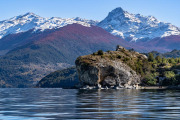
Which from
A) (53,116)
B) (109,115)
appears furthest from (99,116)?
(53,116)

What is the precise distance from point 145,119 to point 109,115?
6.86m

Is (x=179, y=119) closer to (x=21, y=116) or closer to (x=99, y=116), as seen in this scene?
(x=99, y=116)

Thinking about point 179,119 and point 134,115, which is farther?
point 134,115

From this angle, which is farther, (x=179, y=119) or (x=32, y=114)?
(x=32, y=114)

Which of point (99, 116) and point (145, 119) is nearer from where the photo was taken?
point (145, 119)

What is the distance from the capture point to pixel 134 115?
189 ft

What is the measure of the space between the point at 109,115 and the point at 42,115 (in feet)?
31.5

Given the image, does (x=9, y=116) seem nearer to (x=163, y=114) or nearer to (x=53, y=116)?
(x=53, y=116)

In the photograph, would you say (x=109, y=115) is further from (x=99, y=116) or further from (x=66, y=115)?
(x=66, y=115)

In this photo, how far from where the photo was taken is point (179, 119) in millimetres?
52344

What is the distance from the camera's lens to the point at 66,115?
193 feet

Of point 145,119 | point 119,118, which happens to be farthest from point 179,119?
point 119,118

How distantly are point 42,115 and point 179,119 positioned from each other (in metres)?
19.4

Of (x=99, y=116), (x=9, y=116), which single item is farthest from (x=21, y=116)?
(x=99, y=116)
